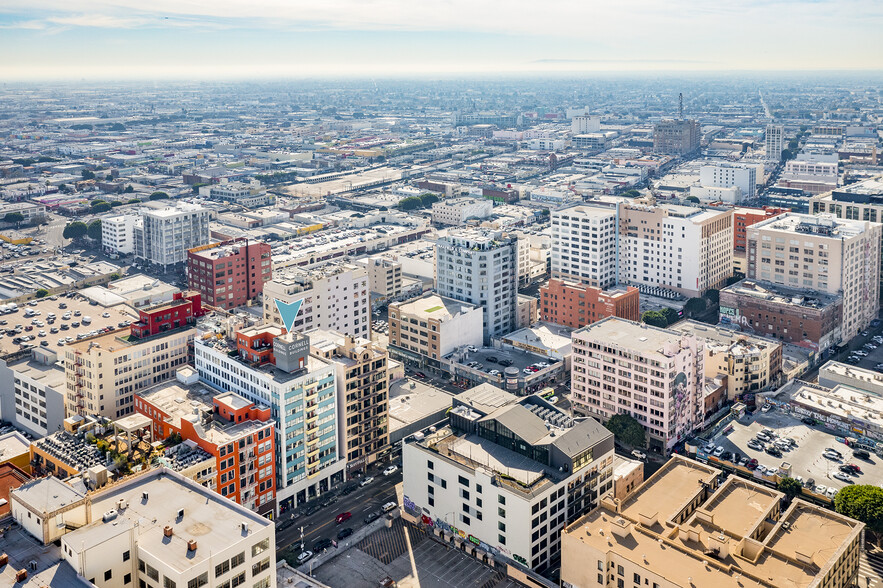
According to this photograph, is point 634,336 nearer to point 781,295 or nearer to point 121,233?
point 781,295

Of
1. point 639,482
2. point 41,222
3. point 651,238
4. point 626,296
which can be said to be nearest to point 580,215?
point 651,238

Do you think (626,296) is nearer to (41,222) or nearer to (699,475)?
(699,475)

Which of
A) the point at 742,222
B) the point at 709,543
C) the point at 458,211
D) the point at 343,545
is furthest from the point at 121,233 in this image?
the point at 709,543

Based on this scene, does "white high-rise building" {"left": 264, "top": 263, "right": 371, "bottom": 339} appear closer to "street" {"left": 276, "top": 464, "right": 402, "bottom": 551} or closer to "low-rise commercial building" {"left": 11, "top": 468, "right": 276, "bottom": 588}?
"street" {"left": 276, "top": 464, "right": 402, "bottom": 551}

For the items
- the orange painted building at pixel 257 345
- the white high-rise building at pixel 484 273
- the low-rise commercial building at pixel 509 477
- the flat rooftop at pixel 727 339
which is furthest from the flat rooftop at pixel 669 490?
the white high-rise building at pixel 484 273

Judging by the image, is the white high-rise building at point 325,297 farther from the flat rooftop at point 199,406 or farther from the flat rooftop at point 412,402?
the flat rooftop at point 199,406

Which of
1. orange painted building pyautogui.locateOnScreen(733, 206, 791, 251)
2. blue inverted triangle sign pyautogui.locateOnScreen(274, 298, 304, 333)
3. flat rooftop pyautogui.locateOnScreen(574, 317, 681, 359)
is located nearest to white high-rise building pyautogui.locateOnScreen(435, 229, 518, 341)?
flat rooftop pyautogui.locateOnScreen(574, 317, 681, 359)
